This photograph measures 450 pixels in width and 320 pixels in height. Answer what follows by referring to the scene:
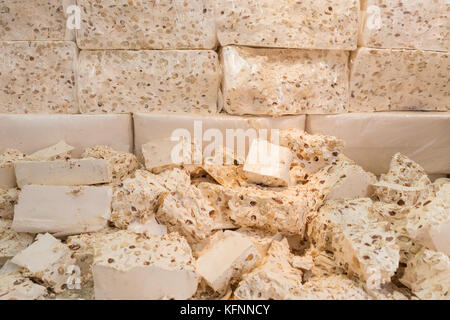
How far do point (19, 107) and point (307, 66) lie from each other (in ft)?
5.44

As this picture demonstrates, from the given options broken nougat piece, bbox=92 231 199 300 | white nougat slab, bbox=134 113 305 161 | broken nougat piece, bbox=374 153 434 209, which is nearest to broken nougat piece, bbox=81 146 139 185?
white nougat slab, bbox=134 113 305 161

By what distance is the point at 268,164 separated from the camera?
79.7 inches

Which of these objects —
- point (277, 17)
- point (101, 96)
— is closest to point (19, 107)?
point (101, 96)

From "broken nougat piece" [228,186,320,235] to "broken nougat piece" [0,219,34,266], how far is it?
3.25 feet

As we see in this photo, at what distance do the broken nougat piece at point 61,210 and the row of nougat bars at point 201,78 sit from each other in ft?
1.79

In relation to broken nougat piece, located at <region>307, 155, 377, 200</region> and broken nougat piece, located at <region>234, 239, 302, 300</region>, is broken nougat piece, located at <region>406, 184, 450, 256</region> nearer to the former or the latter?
broken nougat piece, located at <region>307, 155, 377, 200</region>

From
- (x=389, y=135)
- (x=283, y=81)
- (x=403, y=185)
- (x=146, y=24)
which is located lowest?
(x=403, y=185)

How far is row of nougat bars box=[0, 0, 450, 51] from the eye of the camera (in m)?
2.07

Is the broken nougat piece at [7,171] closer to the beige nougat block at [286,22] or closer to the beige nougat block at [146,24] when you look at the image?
the beige nougat block at [146,24]

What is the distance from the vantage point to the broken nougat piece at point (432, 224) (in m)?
1.65

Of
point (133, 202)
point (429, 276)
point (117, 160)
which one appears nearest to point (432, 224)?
point (429, 276)

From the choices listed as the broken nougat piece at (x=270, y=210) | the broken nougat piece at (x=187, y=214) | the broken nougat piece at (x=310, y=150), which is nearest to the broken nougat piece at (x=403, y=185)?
the broken nougat piece at (x=310, y=150)

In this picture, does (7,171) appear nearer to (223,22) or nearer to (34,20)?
(34,20)

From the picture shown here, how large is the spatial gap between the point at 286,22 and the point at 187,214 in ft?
3.89
